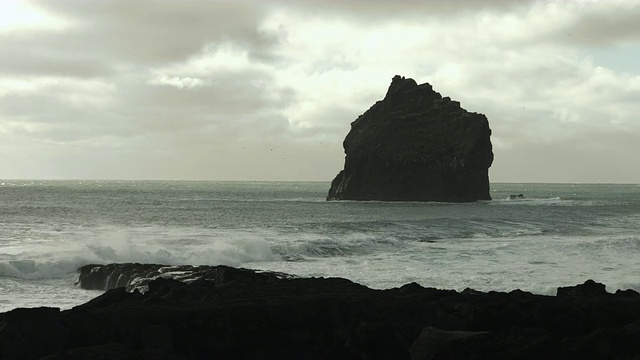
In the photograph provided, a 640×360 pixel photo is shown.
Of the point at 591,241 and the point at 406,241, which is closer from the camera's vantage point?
the point at 591,241

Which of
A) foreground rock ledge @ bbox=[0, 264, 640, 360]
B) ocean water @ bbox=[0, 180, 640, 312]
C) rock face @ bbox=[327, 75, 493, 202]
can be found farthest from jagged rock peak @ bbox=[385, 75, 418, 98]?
foreground rock ledge @ bbox=[0, 264, 640, 360]

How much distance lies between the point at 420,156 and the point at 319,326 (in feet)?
330

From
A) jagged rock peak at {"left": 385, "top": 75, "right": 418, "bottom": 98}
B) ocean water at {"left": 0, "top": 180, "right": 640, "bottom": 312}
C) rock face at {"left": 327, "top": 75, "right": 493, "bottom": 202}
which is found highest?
jagged rock peak at {"left": 385, "top": 75, "right": 418, "bottom": 98}

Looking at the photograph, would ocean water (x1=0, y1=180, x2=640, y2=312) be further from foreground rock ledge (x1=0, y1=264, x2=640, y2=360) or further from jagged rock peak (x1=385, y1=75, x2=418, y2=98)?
jagged rock peak (x1=385, y1=75, x2=418, y2=98)

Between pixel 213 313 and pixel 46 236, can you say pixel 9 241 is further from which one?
pixel 213 313

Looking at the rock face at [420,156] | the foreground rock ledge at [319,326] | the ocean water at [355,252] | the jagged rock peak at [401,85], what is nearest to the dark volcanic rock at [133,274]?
the ocean water at [355,252]

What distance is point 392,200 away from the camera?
107 m

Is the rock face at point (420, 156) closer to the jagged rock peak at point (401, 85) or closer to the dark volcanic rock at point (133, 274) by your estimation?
the jagged rock peak at point (401, 85)

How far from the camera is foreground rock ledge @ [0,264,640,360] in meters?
8.23

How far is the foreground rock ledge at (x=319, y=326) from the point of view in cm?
823

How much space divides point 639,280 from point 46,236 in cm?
3110

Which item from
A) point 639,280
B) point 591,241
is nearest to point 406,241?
point 591,241

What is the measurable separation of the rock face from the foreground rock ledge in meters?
95.6

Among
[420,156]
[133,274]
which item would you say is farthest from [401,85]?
[133,274]
